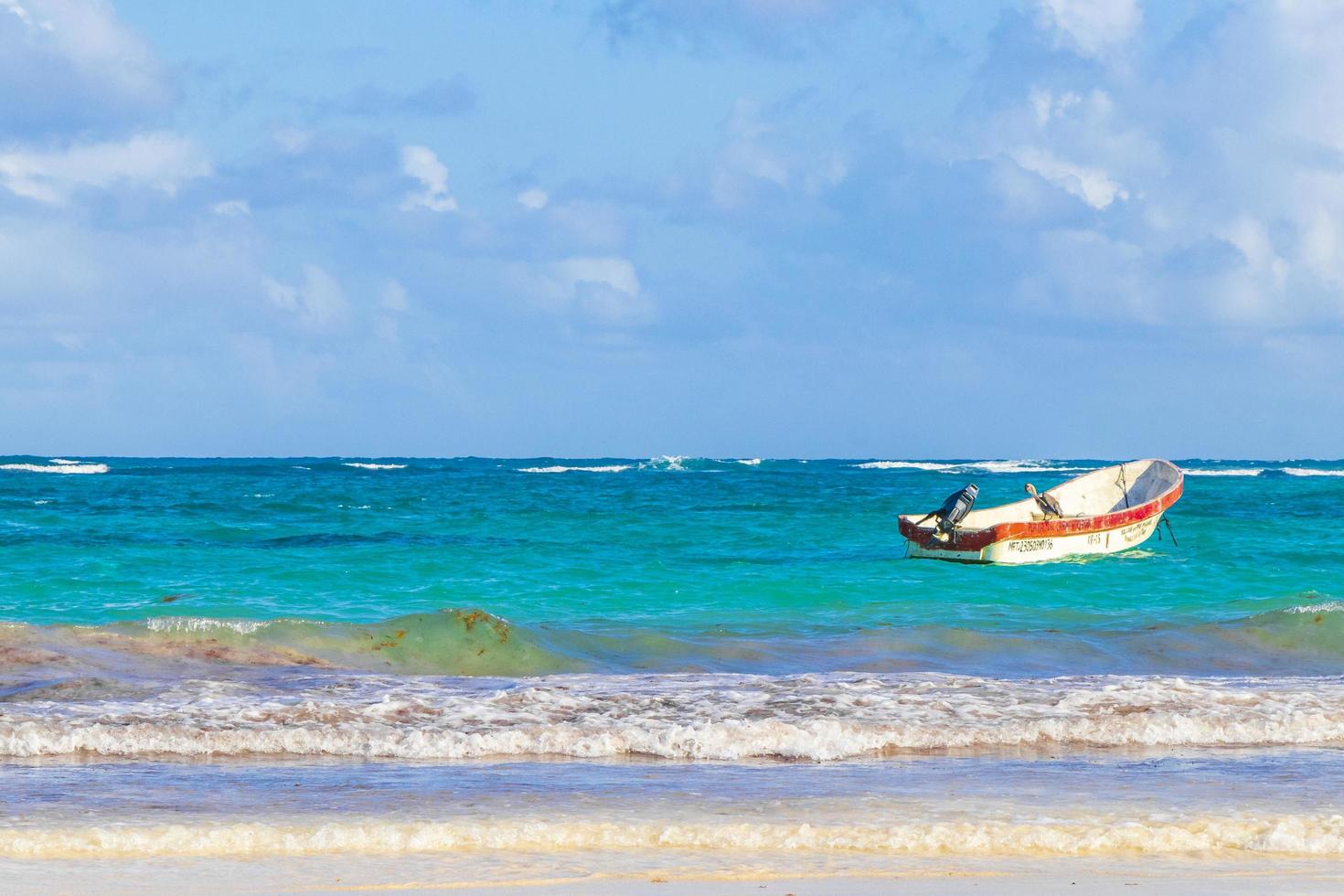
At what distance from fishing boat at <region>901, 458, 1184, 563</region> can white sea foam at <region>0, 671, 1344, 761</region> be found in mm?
11336

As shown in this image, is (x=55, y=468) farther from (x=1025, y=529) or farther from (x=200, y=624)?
(x=200, y=624)

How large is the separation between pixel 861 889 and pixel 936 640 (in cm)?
860

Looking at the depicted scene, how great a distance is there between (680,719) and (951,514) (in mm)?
14922

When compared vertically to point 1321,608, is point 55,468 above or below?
above

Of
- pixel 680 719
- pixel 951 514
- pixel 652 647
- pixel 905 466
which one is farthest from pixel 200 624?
pixel 905 466

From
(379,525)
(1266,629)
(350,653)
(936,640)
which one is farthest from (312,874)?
(379,525)

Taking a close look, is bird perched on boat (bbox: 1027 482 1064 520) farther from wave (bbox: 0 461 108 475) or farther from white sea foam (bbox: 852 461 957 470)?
white sea foam (bbox: 852 461 957 470)

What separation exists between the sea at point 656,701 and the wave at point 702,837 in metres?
0.02

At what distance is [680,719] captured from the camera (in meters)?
9.17

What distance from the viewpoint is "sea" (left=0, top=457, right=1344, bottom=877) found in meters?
6.18

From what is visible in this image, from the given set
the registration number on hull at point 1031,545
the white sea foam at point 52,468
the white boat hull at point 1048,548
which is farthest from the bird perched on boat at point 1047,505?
the white sea foam at point 52,468

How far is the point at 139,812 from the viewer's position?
6488 mm

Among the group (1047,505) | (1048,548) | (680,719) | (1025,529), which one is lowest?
(680,719)

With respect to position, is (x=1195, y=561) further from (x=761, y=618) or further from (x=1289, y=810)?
(x=1289, y=810)
